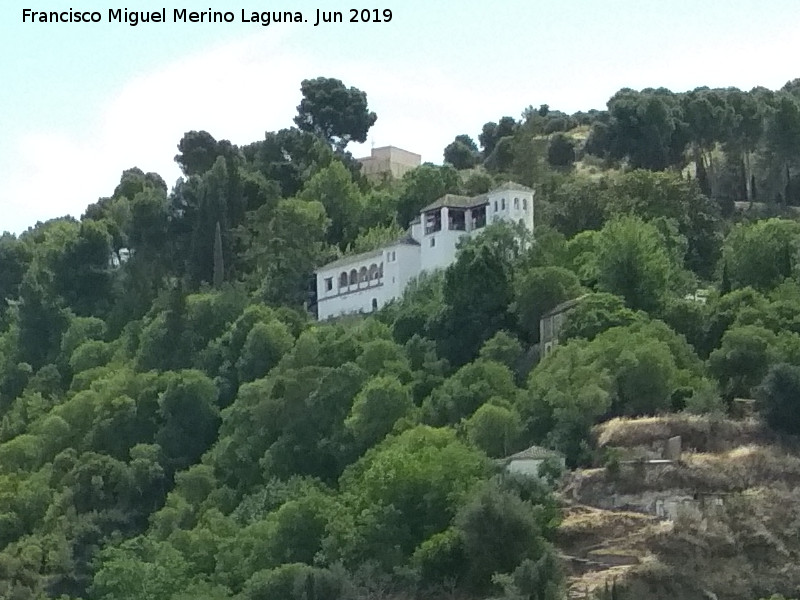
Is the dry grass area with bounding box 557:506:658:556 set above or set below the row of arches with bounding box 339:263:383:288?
below

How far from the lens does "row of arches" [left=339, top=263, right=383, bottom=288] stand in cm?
6525

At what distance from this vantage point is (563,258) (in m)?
60.0

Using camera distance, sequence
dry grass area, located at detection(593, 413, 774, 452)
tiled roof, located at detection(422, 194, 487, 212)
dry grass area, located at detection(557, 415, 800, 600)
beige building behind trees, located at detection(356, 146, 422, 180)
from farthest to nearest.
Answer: beige building behind trees, located at detection(356, 146, 422, 180) → tiled roof, located at detection(422, 194, 487, 212) → dry grass area, located at detection(593, 413, 774, 452) → dry grass area, located at detection(557, 415, 800, 600)

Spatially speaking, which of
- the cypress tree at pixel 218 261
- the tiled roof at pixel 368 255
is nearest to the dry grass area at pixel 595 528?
the tiled roof at pixel 368 255

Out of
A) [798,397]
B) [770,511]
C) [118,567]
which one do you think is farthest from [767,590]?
[118,567]

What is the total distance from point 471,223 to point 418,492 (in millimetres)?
19396

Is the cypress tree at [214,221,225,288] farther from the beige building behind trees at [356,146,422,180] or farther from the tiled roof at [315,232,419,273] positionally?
the beige building behind trees at [356,146,422,180]

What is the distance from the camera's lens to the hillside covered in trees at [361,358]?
1820 inches

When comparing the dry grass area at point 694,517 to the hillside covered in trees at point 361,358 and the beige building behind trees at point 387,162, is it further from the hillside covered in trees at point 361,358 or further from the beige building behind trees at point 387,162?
the beige building behind trees at point 387,162

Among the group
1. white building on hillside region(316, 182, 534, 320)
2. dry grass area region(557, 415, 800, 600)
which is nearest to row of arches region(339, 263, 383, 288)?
white building on hillside region(316, 182, 534, 320)

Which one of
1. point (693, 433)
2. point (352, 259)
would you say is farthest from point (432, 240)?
point (693, 433)

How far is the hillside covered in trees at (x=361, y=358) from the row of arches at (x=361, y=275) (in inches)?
73.7

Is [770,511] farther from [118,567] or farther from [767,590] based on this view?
[118,567]

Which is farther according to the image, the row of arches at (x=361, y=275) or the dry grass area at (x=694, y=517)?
the row of arches at (x=361, y=275)
